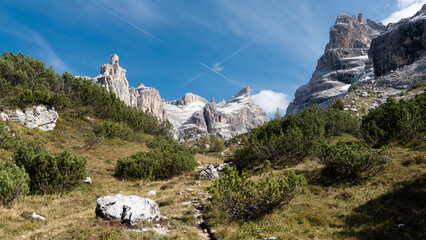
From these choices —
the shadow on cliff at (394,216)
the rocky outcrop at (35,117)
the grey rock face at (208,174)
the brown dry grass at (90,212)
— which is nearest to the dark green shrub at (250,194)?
the brown dry grass at (90,212)

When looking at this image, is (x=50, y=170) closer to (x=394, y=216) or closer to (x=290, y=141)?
(x=394, y=216)

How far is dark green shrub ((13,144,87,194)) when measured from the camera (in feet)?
45.7

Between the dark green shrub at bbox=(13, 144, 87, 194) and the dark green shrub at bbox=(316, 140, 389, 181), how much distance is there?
61.5 feet

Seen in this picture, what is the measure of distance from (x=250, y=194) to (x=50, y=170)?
1376cm

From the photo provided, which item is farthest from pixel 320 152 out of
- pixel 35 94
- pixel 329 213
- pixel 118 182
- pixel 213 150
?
pixel 213 150

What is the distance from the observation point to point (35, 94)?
105 feet

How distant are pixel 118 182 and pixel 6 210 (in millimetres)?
11012

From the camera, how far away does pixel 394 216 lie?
8.69 meters

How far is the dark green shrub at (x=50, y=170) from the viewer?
45.7 feet

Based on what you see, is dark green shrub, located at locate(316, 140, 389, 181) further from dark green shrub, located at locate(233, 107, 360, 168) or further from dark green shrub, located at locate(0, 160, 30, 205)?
dark green shrub, located at locate(0, 160, 30, 205)

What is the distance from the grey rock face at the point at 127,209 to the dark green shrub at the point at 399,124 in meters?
23.0

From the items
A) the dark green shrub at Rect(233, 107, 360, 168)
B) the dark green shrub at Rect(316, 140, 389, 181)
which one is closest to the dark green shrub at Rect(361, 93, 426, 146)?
the dark green shrub at Rect(233, 107, 360, 168)

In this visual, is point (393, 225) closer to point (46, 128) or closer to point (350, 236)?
point (350, 236)

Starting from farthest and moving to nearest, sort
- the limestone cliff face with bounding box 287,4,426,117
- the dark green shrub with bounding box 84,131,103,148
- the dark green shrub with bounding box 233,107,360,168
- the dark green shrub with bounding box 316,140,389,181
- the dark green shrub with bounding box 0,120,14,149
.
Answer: the limestone cliff face with bounding box 287,4,426,117 → the dark green shrub with bounding box 84,131,103,148 → the dark green shrub with bounding box 233,107,360,168 → the dark green shrub with bounding box 0,120,14,149 → the dark green shrub with bounding box 316,140,389,181
